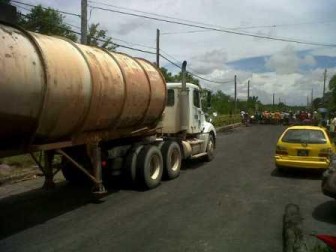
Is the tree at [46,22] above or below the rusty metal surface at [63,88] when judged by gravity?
above

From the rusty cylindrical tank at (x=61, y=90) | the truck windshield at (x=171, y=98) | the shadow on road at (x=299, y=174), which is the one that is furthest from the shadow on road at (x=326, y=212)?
the truck windshield at (x=171, y=98)

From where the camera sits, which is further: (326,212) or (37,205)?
(37,205)

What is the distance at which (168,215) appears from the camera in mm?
8391

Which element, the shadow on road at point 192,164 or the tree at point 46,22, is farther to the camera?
the tree at point 46,22

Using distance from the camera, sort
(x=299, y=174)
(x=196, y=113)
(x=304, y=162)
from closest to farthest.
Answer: (x=304, y=162), (x=299, y=174), (x=196, y=113)

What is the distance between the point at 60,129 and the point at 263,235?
12.9 ft

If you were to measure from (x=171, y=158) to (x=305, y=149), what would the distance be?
11.9 feet

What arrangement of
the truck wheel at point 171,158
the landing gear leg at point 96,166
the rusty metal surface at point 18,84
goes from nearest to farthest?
the rusty metal surface at point 18,84, the landing gear leg at point 96,166, the truck wheel at point 171,158

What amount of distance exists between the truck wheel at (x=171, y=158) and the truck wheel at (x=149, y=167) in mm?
440

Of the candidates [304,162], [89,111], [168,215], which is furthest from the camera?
[304,162]

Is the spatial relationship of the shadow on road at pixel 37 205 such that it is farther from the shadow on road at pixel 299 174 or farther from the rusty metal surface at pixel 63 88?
the shadow on road at pixel 299 174

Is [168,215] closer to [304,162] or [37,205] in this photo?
[37,205]

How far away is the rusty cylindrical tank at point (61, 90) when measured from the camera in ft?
23.5

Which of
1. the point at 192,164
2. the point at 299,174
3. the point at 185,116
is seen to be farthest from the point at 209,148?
the point at 299,174
